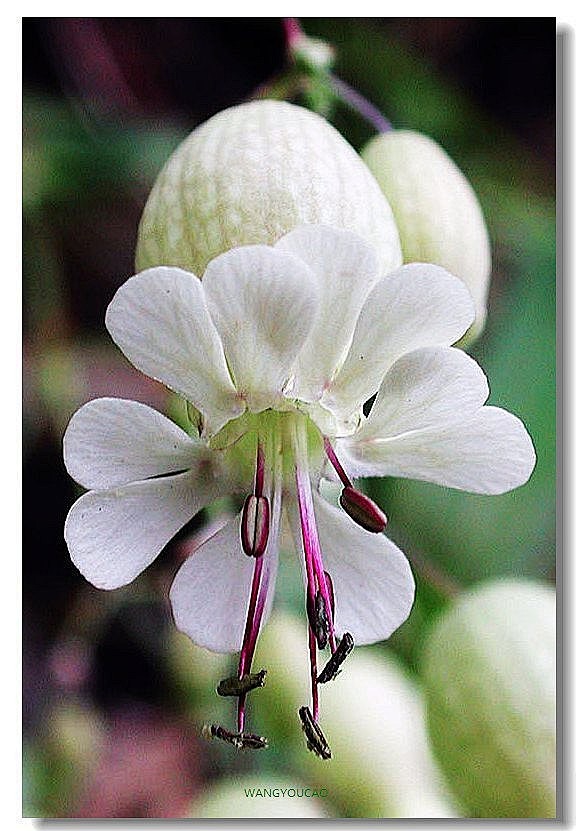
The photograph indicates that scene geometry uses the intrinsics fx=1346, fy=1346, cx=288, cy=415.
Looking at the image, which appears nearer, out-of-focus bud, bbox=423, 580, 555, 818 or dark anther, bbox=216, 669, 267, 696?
dark anther, bbox=216, 669, 267, 696

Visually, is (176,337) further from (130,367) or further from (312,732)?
(130,367)

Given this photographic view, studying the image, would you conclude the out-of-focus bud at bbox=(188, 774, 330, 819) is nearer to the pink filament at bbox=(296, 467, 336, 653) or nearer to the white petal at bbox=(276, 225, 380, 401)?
the pink filament at bbox=(296, 467, 336, 653)

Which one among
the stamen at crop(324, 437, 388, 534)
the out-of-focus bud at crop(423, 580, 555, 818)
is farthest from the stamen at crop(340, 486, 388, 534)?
the out-of-focus bud at crop(423, 580, 555, 818)

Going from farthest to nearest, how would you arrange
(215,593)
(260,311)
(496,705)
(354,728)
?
(354,728) → (496,705) → (215,593) → (260,311)

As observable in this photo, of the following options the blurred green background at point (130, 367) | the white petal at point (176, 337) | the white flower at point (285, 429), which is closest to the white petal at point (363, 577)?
the white flower at point (285, 429)

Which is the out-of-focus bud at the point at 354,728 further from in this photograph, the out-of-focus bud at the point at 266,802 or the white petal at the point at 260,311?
the white petal at the point at 260,311

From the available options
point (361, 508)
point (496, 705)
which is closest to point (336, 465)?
point (361, 508)
